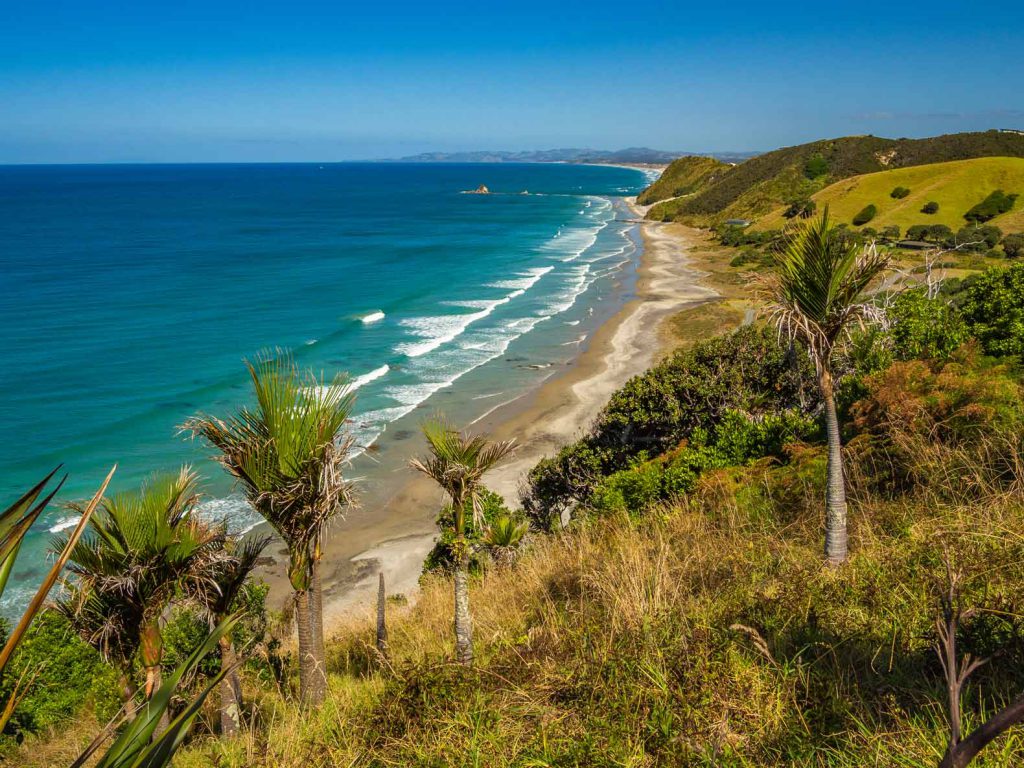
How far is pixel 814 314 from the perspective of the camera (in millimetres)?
6199

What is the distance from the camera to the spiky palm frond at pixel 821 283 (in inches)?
234

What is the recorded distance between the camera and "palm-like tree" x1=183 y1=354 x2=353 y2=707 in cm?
589

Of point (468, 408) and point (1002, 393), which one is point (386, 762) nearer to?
point (1002, 393)

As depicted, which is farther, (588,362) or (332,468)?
(588,362)

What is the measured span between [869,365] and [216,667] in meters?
12.9

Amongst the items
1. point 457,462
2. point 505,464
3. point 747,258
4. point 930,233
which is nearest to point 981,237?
point 930,233

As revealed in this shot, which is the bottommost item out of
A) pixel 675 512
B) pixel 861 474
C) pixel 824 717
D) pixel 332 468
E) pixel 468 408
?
pixel 468 408

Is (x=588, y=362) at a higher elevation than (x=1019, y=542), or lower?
lower

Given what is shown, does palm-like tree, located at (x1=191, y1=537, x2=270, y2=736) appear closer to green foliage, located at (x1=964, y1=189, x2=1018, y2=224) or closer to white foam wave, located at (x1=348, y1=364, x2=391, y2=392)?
white foam wave, located at (x1=348, y1=364, x2=391, y2=392)

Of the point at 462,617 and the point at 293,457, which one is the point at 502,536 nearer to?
the point at 462,617

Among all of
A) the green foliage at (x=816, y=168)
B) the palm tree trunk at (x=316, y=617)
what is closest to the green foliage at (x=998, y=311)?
the palm tree trunk at (x=316, y=617)

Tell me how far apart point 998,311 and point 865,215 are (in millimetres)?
56446

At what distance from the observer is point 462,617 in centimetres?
675

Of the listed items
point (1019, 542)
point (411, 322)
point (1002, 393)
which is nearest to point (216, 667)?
point (1019, 542)
